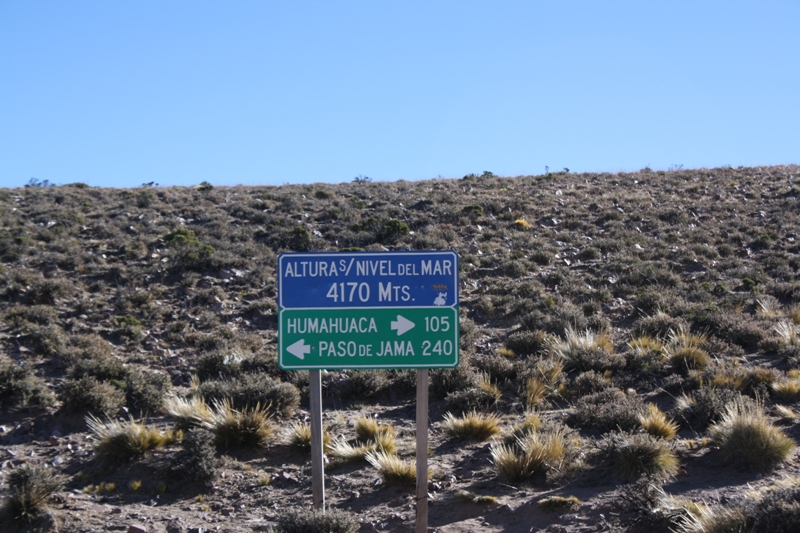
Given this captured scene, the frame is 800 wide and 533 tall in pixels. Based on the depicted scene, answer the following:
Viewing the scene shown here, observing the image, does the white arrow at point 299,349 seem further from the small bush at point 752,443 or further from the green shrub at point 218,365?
the green shrub at point 218,365

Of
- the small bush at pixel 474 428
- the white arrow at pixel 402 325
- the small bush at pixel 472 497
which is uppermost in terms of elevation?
the white arrow at pixel 402 325

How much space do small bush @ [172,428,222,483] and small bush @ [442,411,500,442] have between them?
2.98 m

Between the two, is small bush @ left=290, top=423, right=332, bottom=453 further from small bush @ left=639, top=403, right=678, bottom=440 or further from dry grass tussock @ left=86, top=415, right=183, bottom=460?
small bush @ left=639, top=403, right=678, bottom=440

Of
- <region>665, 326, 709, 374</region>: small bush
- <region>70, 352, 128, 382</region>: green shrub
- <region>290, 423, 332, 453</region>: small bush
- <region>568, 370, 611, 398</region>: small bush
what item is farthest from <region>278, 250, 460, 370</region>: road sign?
<region>665, 326, 709, 374</region>: small bush

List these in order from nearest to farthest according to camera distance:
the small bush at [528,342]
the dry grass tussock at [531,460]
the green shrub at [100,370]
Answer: the dry grass tussock at [531,460]
the green shrub at [100,370]
the small bush at [528,342]

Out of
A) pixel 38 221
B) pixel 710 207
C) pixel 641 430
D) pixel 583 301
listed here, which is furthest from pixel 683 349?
pixel 38 221

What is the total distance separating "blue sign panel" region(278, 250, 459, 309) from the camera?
5.86 m

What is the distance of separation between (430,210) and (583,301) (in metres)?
10.2

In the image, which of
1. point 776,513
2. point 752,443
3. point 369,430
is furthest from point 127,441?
point 752,443

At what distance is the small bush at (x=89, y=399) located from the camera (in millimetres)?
9656

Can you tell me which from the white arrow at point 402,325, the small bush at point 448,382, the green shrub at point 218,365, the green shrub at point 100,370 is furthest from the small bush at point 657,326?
the green shrub at point 100,370

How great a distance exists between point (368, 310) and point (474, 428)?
3411mm

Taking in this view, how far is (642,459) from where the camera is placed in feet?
22.3

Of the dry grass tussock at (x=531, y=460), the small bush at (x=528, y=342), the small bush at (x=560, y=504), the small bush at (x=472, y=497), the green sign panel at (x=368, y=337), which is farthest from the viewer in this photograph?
the small bush at (x=528, y=342)
